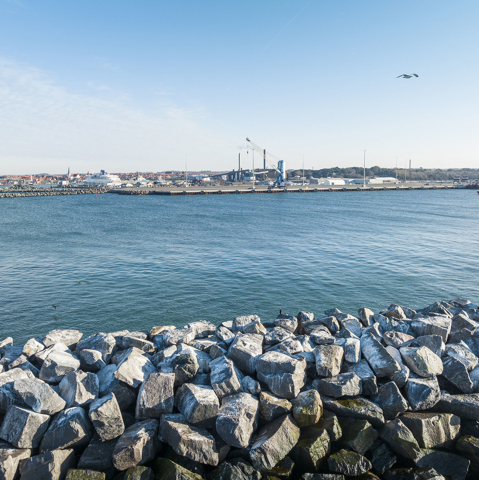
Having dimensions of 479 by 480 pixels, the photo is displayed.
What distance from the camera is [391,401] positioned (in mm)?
5051

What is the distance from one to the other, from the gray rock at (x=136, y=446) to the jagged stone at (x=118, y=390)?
1.37 ft

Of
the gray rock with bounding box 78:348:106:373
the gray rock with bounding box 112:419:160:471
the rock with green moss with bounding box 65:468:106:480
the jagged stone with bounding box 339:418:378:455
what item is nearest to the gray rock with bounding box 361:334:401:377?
the jagged stone with bounding box 339:418:378:455

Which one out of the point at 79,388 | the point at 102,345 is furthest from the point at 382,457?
the point at 102,345

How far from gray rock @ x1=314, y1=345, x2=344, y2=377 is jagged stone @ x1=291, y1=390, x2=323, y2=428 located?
1.74 feet

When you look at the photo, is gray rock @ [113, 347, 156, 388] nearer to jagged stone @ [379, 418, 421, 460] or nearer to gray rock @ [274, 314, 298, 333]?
gray rock @ [274, 314, 298, 333]

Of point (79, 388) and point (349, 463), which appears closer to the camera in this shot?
point (349, 463)

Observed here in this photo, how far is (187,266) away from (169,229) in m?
14.4

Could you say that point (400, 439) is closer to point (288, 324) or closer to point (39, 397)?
point (288, 324)

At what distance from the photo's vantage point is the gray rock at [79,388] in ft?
16.0

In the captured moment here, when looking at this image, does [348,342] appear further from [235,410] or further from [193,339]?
[193,339]

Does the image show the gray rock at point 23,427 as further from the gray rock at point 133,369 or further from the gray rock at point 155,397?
the gray rock at point 155,397

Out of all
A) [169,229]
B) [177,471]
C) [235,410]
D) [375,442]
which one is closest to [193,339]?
[235,410]

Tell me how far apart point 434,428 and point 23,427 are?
5.12 meters

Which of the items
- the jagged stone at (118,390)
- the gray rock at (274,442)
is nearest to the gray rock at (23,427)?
the jagged stone at (118,390)
